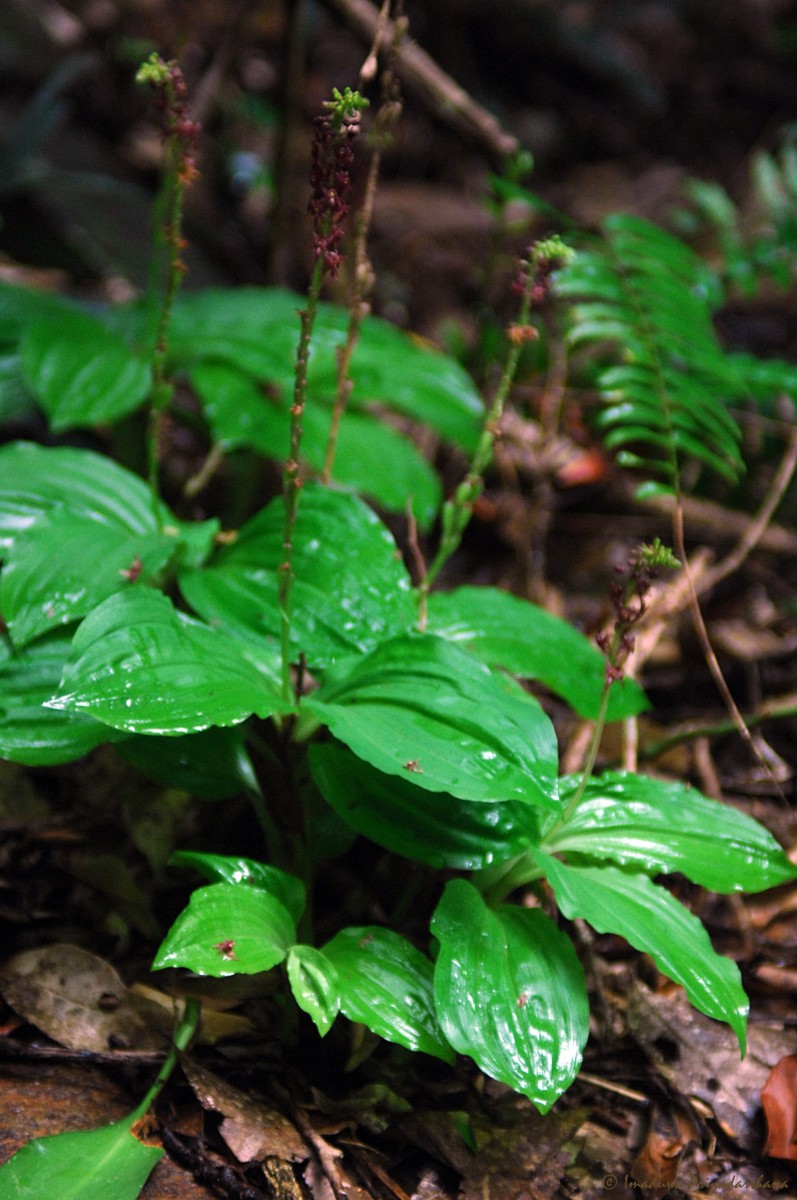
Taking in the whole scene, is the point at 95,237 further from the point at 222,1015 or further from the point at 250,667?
the point at 222,1015

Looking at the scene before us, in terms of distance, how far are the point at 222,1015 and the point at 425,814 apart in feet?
1.67

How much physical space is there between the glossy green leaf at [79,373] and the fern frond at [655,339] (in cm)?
124

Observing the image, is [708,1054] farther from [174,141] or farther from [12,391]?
[12,391]

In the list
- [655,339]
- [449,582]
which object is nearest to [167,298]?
[655,339]

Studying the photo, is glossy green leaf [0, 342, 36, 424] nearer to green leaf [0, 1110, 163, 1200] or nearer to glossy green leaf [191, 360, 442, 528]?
glossy green leaf [191, 360, 442, 528]

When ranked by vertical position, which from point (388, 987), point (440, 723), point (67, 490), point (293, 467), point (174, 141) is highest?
point (174, 141)

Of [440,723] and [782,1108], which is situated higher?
[440,723]

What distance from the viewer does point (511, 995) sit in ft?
4.56

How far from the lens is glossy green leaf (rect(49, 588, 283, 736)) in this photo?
1402mm

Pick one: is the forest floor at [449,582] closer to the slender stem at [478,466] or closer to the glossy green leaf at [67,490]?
the glossy green leaf at [67,490]

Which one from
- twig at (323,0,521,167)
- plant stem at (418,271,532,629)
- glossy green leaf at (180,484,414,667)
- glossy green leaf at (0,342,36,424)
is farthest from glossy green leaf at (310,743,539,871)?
twig at (323,0,521,167)

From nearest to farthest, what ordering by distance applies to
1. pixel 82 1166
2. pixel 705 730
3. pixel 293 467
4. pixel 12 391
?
pixel 82 1166 < pixel 293 467 < pixel 705 730 < pixel 12 391

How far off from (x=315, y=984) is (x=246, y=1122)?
0.28 m

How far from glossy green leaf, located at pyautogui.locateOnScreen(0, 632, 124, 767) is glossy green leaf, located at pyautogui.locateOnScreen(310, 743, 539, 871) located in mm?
421
